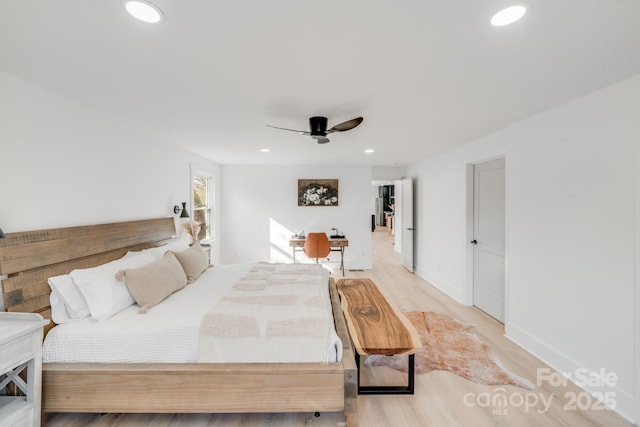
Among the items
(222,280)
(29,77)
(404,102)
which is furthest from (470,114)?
(29,77)

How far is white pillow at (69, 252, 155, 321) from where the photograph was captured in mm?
1835

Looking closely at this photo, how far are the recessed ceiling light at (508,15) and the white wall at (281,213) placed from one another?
458 centimetres

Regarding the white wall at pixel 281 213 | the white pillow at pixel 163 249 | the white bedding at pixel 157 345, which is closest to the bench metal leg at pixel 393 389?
the white bedding at pixel 157 345

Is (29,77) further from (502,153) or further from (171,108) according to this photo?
(502,153)

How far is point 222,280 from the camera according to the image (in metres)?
2.73

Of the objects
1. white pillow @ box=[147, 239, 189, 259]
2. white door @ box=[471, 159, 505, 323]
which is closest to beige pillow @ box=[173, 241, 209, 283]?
white pillow @ box=[147, 239, 189, 259]

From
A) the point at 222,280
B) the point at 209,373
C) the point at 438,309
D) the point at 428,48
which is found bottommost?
the point at 438,309

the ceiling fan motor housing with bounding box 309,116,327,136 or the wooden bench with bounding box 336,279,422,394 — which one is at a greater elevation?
the ceiling fan motor housing with bounding box 309,116,327,136

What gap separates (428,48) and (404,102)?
77 centimetres

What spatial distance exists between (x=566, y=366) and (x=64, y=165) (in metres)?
4.53

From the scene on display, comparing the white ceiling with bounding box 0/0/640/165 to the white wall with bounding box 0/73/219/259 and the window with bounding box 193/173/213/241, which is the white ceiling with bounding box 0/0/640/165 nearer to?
the white wall with bounding box 0/73/219/259

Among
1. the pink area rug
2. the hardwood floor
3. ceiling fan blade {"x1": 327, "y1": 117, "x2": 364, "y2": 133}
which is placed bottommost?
the hardwood floor

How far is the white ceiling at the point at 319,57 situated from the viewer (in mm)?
1203

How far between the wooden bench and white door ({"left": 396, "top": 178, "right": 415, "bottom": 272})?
10.4ft
